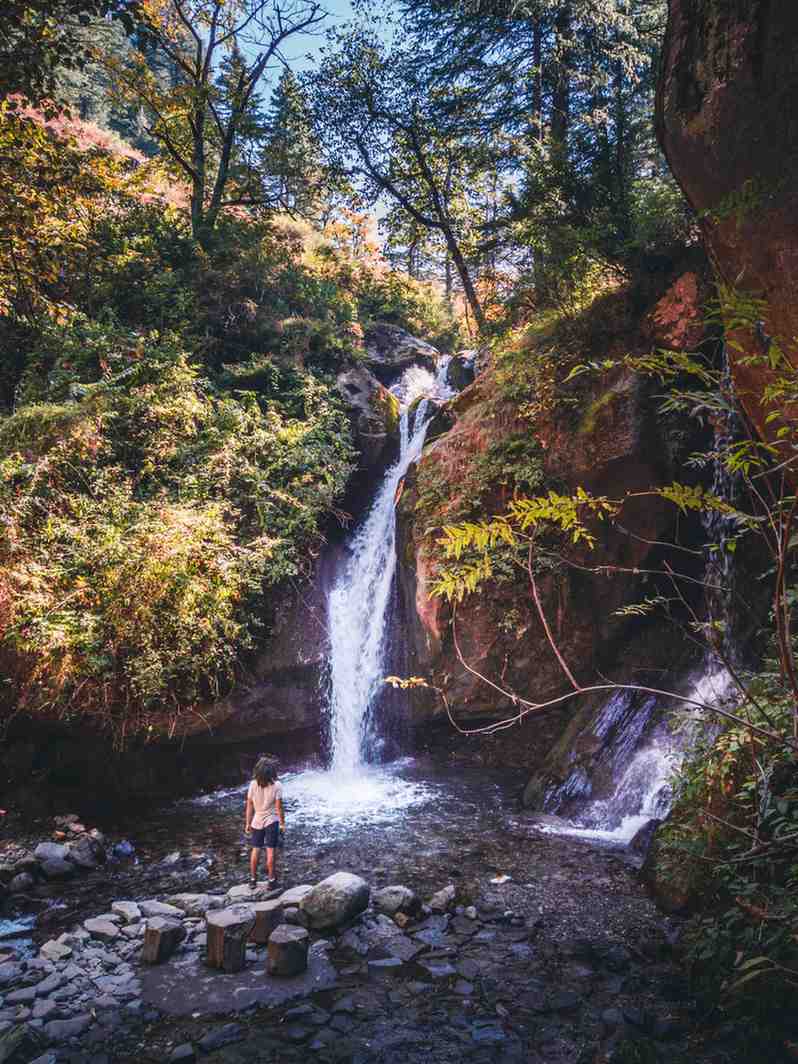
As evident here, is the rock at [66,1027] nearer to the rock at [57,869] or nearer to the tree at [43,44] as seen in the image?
the rock at [57,869]

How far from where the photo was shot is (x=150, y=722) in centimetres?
798

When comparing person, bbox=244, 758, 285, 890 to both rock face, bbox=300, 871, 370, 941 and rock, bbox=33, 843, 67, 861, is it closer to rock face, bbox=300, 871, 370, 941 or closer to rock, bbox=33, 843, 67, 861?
rock face, bbox=300, 871, 370, 941

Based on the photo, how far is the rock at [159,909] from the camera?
512 centimetres

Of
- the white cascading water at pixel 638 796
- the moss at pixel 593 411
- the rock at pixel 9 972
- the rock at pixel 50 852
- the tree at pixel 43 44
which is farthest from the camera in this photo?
the moss at pixel 593 411

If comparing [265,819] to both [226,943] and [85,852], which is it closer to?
[226,943]

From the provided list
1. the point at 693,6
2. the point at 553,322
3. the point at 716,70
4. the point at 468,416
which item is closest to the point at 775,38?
the point at 716,70

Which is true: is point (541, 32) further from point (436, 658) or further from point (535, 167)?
point (436, 658)

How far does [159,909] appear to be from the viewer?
5.20m

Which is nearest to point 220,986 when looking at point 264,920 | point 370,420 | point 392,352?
point 264,920

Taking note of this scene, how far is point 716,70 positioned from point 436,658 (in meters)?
7.71

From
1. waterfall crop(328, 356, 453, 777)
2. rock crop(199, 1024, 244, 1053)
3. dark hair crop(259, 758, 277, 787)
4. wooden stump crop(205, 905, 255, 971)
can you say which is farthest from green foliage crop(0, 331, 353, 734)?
rock crop(199, 1024, 244, 1053)

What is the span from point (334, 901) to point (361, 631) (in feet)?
19.3

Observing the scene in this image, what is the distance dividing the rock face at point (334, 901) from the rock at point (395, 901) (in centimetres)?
17

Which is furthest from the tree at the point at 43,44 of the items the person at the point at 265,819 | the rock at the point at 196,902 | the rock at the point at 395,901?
the rock at the point at 395,901
